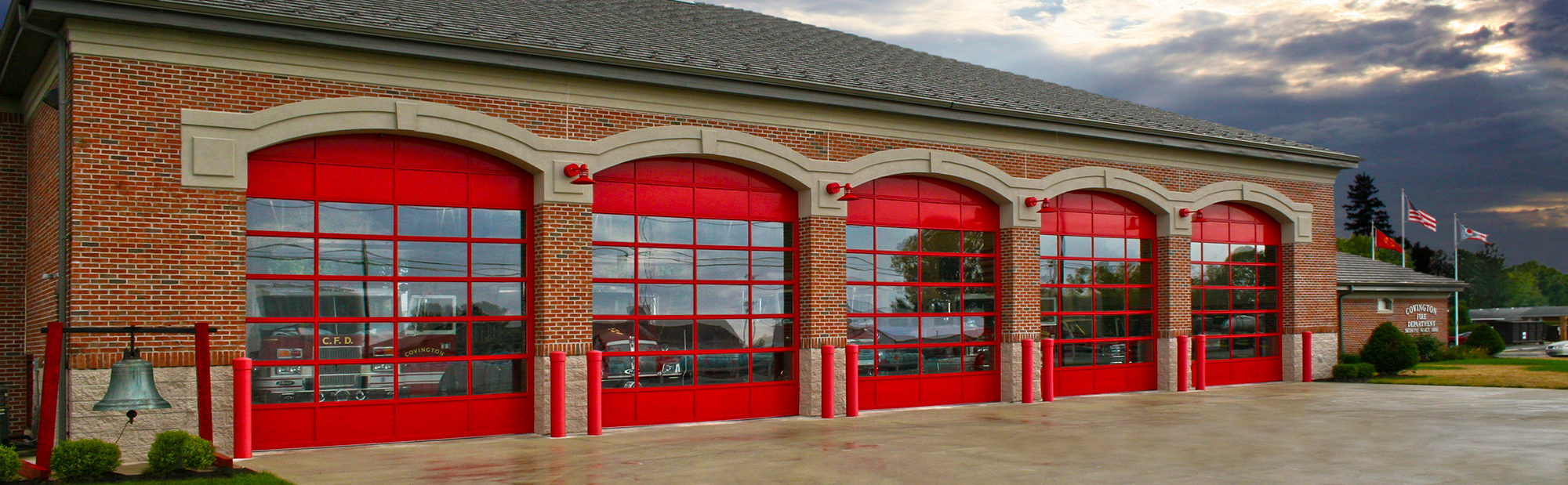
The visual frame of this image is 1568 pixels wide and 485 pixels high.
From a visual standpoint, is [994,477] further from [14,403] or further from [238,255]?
[14,403]

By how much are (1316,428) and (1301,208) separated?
12.0m

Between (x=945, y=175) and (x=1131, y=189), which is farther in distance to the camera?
(x=1131, y=189)

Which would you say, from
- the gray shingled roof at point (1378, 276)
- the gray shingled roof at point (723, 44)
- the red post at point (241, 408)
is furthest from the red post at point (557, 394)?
the gray shingled roof at point (1378, 276)

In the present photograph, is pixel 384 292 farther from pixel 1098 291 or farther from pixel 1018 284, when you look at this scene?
pixel 1098 291

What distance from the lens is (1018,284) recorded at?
2172cm

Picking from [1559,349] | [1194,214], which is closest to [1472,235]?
[1559,349]

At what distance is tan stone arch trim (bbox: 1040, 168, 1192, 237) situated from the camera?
2261 centimetres

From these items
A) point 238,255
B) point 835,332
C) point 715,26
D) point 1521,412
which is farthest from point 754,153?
point 1521,412

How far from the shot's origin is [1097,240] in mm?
23797

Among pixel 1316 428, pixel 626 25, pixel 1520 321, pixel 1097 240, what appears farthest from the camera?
Result: pixel 1520 321

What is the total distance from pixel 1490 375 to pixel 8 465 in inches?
1221

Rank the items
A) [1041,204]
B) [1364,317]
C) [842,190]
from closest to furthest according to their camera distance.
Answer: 1. [842,190]
2. [1041,204]
3. [1364,317]

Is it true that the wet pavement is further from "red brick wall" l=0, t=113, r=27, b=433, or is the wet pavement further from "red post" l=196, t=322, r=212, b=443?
"red brick wall" l=0, t=113, r=27, b=433

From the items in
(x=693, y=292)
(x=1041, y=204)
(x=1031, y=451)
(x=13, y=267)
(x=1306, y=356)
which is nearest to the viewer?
(x=1031, y=451)
